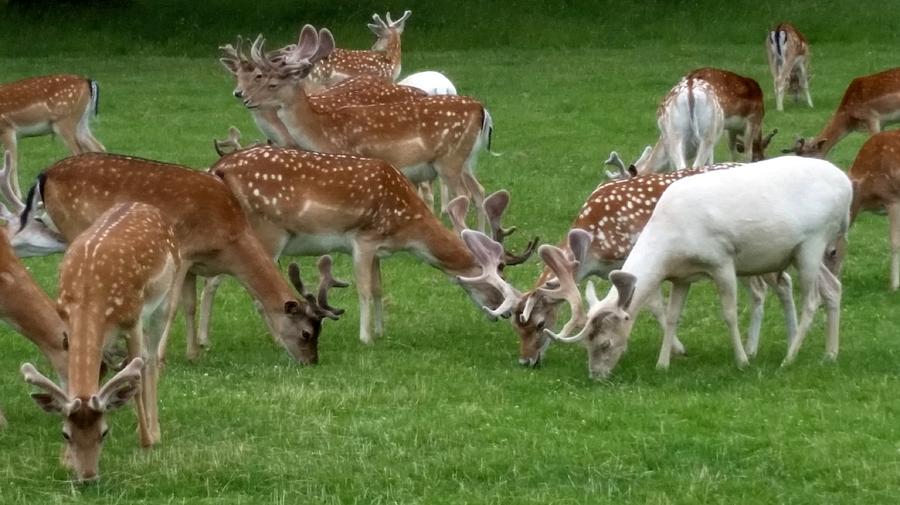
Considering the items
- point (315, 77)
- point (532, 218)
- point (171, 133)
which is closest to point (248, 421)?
point (532, 218)

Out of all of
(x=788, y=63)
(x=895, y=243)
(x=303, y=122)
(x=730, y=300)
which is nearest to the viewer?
(x=730, y=300)

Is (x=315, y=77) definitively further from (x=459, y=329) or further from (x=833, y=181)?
(x=833, y=181)

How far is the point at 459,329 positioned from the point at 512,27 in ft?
56.1

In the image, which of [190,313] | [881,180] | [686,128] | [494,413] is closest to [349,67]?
[686,128]

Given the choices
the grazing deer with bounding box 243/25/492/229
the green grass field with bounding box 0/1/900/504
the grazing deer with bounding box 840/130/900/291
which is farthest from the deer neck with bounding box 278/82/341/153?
the grazing deer with bounding box 840/130/900/291

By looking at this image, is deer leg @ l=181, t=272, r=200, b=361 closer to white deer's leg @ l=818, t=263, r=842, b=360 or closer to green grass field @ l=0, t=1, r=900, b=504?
green grass field @ l=0, t=1, r=900, b=504

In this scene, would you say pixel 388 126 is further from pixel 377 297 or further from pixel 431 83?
pixel 431 83

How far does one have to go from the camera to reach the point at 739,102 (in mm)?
14906

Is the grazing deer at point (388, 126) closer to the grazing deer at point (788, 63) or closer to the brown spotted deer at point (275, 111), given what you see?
the brown spotted deer at point (275, 111)

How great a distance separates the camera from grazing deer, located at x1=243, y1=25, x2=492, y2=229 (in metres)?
11.9

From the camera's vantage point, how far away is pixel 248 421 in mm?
7340

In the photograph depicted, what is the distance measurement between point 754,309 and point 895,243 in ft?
8.16

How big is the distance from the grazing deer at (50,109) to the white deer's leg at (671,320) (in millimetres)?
8236

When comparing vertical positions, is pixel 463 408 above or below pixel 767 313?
above
